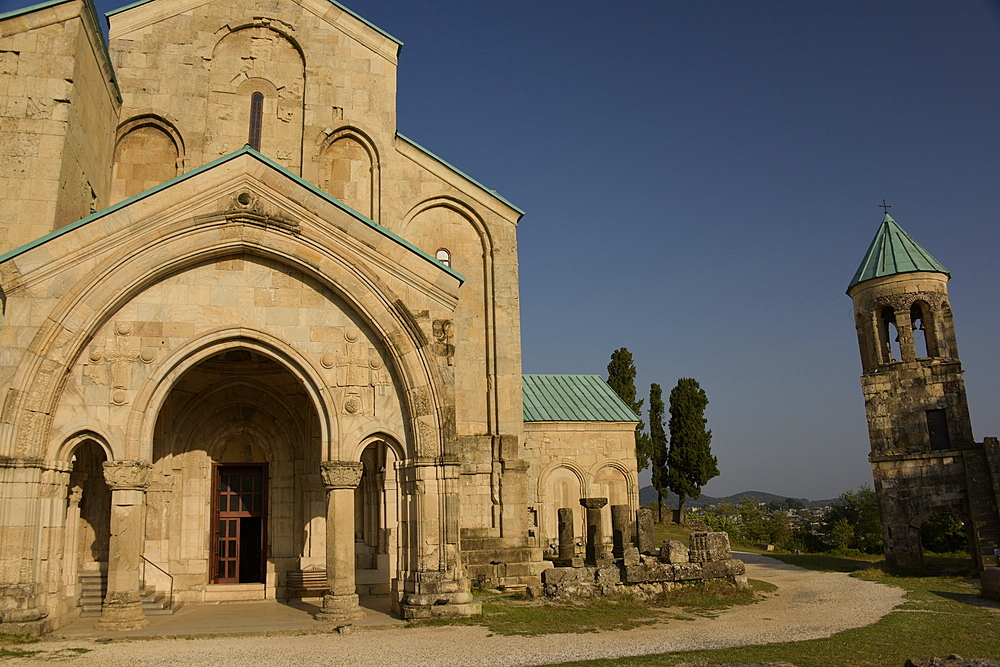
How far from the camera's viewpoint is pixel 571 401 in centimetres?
2872

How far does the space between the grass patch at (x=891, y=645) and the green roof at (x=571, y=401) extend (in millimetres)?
13424

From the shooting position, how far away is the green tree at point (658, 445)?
1588 inches

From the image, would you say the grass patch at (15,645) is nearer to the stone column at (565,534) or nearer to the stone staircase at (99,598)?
the stone staircase at (99,598)

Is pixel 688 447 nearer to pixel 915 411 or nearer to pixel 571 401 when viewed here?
pixel 571 401

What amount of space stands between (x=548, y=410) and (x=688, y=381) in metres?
16.6

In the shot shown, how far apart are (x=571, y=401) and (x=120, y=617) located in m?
19.5

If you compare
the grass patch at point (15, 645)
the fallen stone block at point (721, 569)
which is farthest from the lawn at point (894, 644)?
the grass patch at point (15, 645)

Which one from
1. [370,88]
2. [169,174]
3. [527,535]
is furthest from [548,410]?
[169,174]

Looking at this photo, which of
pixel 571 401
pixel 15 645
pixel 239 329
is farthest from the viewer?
pixel 571 401

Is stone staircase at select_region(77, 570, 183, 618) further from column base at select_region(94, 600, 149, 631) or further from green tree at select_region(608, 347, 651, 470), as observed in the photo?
green tree at select_region(608, 347, 651, 470)

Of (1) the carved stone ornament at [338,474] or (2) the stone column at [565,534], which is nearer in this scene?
(1) the carved stone ornament at [338,474]

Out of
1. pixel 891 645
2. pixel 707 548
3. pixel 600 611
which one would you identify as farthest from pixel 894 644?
pixel 707 548

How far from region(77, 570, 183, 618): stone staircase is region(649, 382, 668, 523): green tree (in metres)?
30.0

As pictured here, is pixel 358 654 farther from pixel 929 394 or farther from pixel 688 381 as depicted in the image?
pixel 688 381
